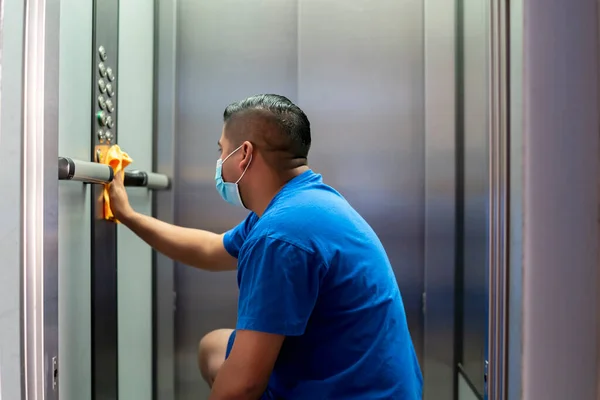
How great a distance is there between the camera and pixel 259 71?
5.74ft

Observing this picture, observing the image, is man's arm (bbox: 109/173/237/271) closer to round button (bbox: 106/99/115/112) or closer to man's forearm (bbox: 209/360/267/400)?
round button (bbox: 106/99/115/112)

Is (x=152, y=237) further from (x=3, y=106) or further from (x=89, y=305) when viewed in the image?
(x=3, y=106)

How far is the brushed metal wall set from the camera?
1717 mm

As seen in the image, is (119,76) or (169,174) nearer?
(119,76)

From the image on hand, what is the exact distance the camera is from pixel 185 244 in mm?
1542

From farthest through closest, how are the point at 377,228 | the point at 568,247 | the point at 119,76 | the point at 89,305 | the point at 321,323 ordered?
the point at 377,228
the point at 119,76
the point at 89,305
the point at 321,323
the point at 568,247

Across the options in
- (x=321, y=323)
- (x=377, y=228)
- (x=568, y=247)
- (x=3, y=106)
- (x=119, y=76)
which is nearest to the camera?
(x=568, y=247)

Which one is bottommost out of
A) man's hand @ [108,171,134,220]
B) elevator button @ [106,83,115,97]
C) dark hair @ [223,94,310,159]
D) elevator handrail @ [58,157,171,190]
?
man's hand @ [108,171,134,220]

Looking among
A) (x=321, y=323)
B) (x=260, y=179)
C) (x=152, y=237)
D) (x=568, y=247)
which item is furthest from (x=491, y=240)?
(x=152, y=237)

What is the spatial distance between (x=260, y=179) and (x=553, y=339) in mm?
836

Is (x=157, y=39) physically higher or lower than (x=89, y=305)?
higher

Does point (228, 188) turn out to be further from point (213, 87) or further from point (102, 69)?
point (213, 87)

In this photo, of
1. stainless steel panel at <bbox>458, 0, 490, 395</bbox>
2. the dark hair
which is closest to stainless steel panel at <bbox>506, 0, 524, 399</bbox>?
the dark hair

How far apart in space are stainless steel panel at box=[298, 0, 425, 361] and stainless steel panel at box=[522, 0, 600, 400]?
121cm
